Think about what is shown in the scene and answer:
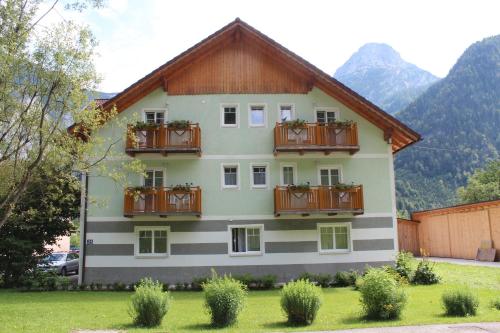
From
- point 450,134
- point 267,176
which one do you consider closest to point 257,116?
point 267,176

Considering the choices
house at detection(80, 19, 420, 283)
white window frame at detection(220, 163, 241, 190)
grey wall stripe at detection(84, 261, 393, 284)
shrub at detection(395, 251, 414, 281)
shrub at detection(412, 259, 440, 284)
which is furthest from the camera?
white window frame at detection(220, 163, 241, 190)

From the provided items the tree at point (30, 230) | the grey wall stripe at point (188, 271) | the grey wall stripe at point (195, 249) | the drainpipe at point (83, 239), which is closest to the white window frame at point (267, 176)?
the grey wall stripe at point (195, 249)

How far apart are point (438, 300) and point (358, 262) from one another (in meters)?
7.63

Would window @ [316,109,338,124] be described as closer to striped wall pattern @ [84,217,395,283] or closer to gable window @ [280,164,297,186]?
gable window @ [280,164,297,186]

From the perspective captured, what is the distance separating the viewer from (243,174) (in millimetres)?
24828

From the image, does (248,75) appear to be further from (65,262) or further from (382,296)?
(65,262)

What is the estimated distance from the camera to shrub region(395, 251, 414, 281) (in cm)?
2284

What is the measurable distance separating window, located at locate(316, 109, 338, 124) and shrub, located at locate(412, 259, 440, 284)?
8.25 m

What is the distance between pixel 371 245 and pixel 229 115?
9414 mm

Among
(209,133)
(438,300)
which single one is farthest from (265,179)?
(438,300)

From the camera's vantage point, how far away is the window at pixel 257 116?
2539 cm

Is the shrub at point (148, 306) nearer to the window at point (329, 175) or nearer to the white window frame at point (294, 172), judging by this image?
the white window frame at point (294, 172)

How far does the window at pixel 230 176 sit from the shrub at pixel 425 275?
30.1 feet

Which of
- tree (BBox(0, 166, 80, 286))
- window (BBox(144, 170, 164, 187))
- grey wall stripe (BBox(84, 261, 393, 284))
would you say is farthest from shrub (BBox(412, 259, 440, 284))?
tree (BBox(0, 166, 80, 286))
